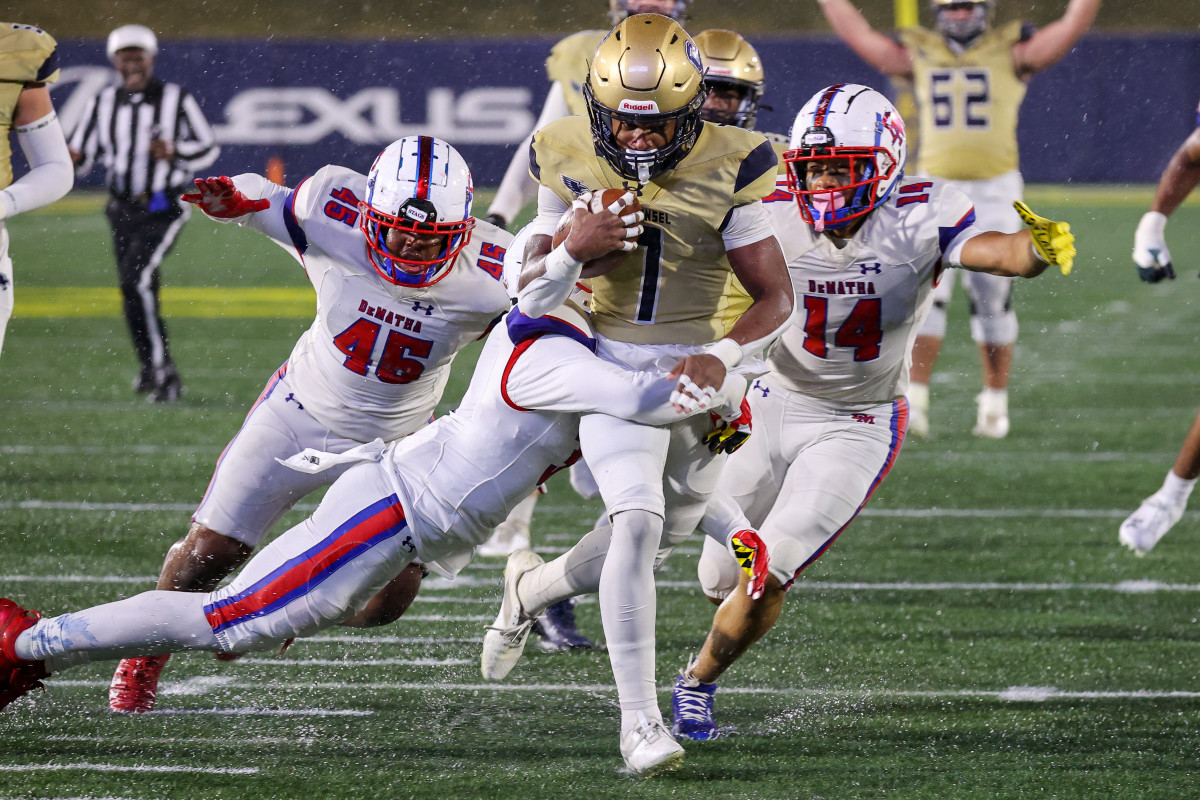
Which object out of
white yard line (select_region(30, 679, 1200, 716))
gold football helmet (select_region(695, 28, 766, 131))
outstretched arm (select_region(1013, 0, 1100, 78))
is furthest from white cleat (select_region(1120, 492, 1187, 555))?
outstretched arm (select_region(1013, 0, 1100, 78))

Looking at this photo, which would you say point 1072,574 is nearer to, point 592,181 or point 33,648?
point 592,181

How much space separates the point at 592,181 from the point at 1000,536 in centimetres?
271

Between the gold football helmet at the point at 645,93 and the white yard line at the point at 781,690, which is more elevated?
the gold football helmet at the point at 645,93

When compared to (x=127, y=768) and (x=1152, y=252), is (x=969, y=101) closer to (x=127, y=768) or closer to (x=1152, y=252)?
(x=1152, y=252)

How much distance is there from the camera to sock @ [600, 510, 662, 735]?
2.94m

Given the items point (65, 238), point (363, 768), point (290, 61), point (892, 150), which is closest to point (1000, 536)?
point (892, 150)

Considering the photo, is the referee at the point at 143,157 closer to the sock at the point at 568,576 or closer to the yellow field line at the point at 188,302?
the yellow field line at the point at 188,302

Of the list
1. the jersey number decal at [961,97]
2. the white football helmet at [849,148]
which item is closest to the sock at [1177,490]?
the white football helmet at [849,148]

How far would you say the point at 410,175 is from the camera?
3330 mm

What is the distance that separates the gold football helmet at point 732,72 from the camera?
445cm

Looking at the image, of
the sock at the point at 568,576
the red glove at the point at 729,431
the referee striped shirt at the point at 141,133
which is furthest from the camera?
the referee striped shirt at the point at 141,133

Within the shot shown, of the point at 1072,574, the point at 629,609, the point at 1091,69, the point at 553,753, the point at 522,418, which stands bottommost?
the point at 1091,69

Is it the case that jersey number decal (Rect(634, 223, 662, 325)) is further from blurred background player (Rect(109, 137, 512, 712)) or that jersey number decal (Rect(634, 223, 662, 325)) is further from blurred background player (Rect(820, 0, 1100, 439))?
blurred background player (Rect(820, 0, 1100, 439))

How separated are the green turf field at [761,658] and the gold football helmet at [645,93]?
1.22 m
